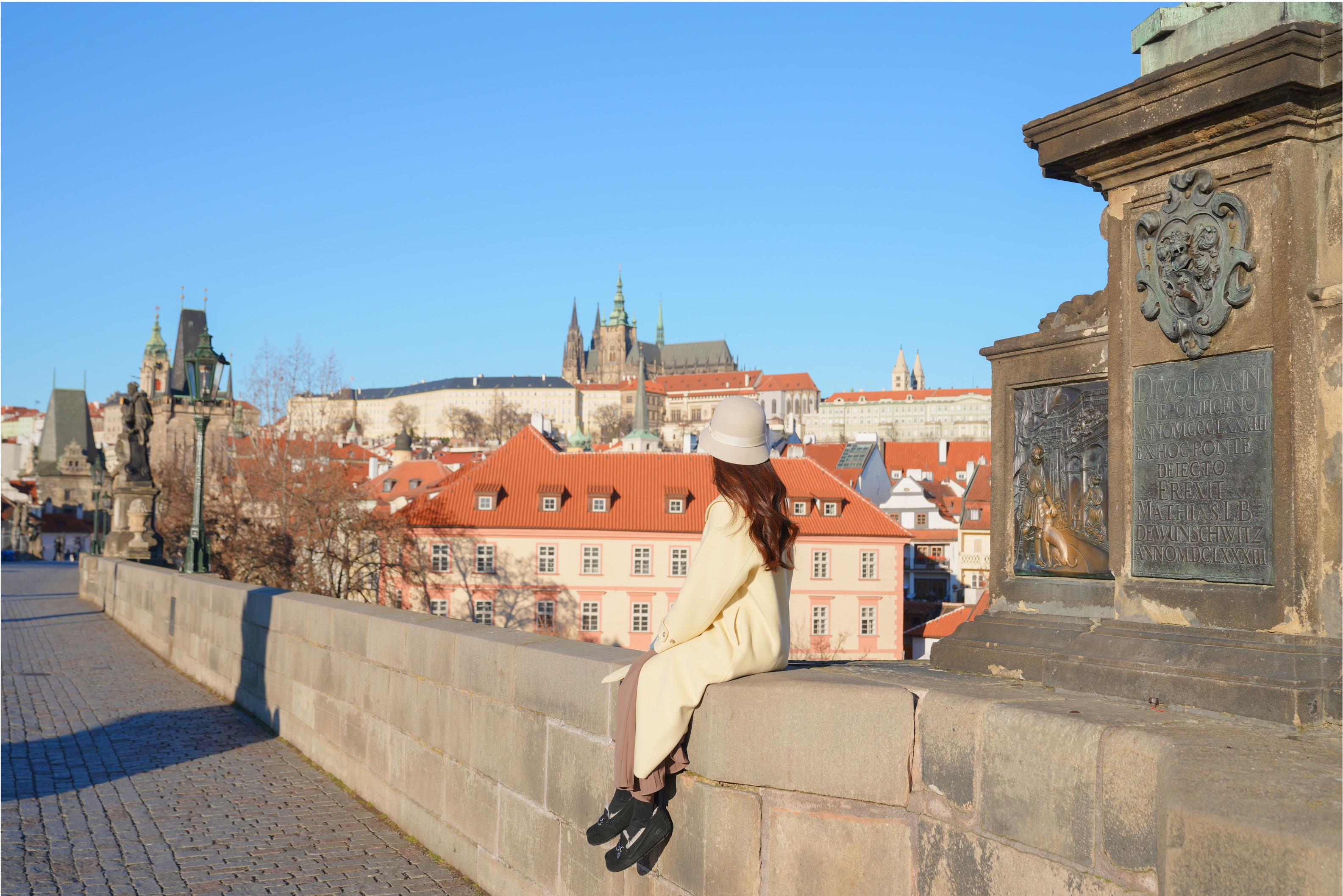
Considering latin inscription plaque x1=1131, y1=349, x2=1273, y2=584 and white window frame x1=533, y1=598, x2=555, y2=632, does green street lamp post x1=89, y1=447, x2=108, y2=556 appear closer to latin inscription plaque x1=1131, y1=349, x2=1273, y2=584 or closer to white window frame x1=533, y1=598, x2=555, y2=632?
white window frame x1=533, y1=598, x2=555, y2=632

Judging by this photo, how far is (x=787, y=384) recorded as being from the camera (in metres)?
191

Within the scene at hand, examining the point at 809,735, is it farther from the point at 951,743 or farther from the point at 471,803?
the point at 471,803

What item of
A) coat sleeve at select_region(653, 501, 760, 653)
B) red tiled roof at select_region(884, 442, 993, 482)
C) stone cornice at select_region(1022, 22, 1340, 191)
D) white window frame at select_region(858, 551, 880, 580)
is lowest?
white window frame at select_region(858, 551, 880, 580)

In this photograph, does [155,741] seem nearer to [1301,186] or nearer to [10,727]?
[10,727]

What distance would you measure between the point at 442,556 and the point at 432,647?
151 feet

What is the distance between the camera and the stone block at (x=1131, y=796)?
7.82 feet

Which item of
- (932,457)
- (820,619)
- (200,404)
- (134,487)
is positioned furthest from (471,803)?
(932,457)

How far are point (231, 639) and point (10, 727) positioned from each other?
1.96 meters

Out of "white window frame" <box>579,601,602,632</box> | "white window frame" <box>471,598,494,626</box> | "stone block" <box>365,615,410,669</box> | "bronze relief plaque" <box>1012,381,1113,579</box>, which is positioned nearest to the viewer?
"bronze relief plaque" <box>1012,381,1113,579</box>

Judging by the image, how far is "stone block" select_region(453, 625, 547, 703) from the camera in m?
5.13

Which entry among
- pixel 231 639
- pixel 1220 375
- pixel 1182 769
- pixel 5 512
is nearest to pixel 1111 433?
pixel 1220 375

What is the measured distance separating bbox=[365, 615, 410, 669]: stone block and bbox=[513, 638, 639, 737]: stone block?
149 cm

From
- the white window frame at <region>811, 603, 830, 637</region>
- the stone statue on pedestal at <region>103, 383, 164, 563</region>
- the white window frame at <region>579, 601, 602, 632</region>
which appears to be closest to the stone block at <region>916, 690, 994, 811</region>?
the stone statue on pedestal at <region>103, 383, 164, 563</region>

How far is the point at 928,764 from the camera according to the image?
3053mm
